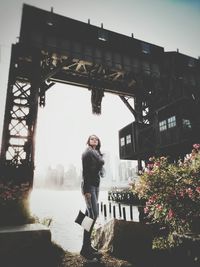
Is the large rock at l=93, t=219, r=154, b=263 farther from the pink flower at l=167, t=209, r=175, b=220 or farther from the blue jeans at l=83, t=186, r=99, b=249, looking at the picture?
the pink flower at l=167, t=209, r=175, b=220

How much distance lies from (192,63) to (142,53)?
5480 mm

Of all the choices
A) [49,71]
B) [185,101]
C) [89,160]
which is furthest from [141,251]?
[185,101]

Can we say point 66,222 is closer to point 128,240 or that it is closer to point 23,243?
point 128,240

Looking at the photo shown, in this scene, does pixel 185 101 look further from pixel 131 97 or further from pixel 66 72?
pixel 66 72

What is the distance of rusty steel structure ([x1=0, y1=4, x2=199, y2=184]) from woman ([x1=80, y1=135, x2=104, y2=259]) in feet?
20.7

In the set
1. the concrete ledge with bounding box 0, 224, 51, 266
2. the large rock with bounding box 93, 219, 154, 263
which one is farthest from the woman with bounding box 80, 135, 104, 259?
the concrete ledge with bounding box 0, 224, 51, 266

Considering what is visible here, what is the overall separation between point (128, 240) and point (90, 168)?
162cm

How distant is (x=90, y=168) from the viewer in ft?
13.9

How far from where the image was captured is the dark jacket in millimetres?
4113

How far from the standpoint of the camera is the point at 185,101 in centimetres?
1848

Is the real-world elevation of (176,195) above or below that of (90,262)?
above

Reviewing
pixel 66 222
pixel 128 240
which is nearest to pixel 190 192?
pixel 128 240

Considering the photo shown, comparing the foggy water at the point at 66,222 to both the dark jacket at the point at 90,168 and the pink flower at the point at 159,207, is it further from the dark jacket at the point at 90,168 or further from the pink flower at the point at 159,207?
the pink flower at the point at 159,207

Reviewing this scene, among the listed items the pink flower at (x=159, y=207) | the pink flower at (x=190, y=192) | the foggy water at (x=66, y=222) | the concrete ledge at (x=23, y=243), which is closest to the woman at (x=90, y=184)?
the concrete ledge at (x=23, y=243)
